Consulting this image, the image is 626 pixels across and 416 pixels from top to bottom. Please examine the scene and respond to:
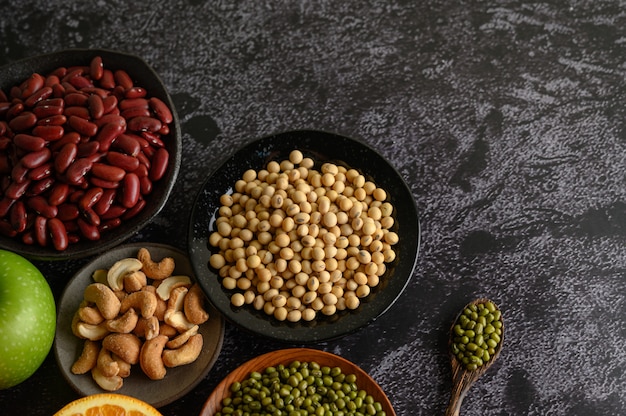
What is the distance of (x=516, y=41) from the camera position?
6.32ft

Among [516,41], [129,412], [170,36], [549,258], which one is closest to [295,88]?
[170,36]

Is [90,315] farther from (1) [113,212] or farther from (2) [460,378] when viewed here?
(2) [460,378]

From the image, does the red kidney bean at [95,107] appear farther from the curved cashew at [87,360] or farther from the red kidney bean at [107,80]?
the curved cashew at [87,360]

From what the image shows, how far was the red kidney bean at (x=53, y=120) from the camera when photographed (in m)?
1.49

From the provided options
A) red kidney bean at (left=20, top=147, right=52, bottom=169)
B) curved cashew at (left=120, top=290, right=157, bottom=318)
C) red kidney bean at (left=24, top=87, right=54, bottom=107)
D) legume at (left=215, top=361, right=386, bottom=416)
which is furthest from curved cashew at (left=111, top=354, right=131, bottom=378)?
red kidney bean at (left=24, top=87, right=54, bottom=107)

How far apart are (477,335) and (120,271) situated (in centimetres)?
83

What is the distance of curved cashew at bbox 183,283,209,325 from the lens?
5.01 ft

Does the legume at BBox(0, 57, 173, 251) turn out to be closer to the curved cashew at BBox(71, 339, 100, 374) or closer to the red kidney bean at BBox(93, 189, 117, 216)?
the red kidney bean at BBox(93, 189, 117, 216)

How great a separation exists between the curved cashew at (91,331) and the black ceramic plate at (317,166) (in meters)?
0.24

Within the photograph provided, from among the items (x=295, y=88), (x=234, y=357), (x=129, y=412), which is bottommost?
(x=234, y=357)

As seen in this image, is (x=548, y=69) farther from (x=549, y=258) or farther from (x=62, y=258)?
(x=62, y=258)

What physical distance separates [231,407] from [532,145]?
1016 millimetres

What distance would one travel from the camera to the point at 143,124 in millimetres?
1532

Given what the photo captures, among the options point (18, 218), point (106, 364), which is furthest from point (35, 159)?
point (106, 364)
